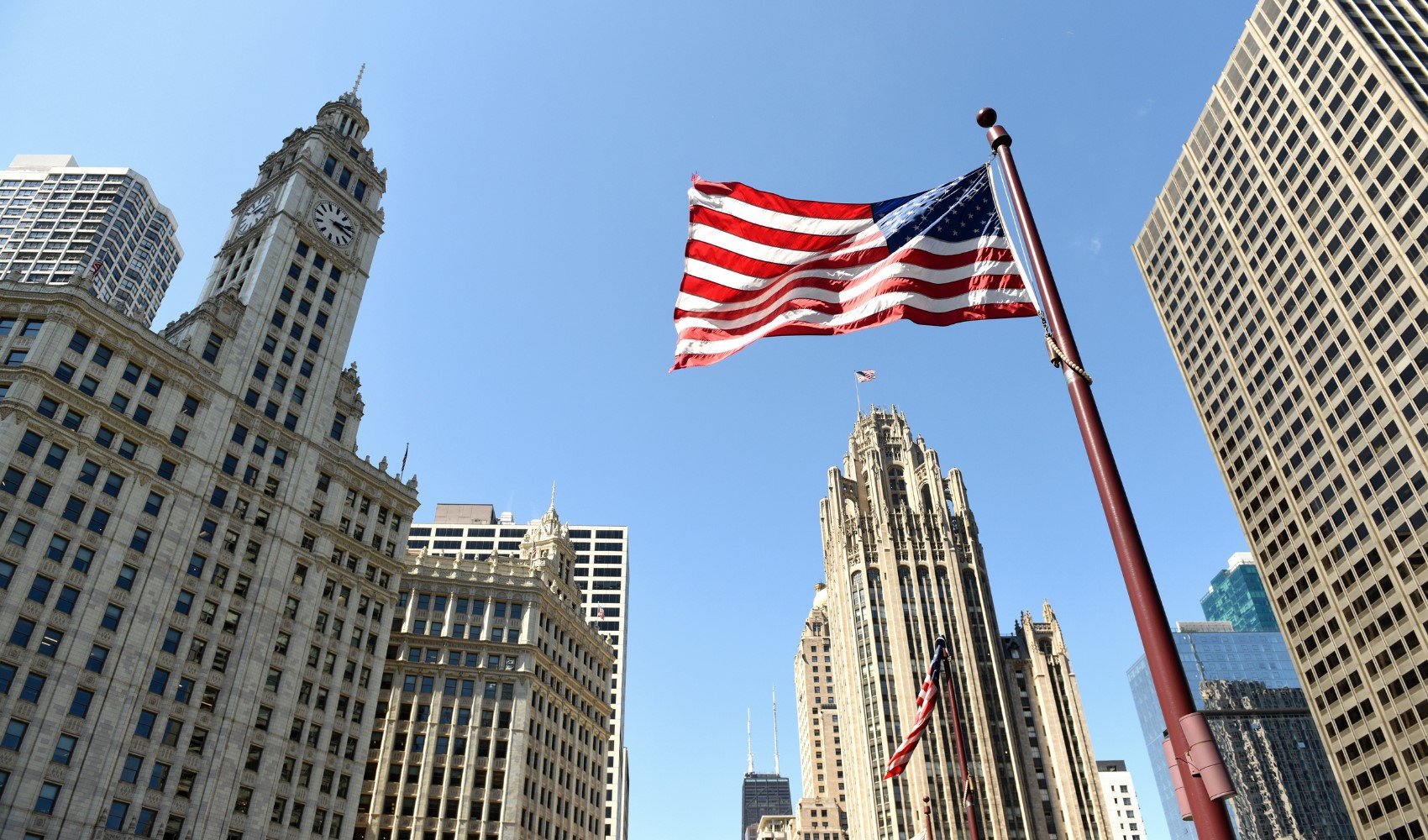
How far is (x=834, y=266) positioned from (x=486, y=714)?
9169 centimetres

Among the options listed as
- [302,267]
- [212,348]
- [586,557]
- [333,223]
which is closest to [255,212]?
[333,223]

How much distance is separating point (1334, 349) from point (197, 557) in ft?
398

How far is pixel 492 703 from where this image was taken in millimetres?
100812

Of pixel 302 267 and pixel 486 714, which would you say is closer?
pixel 302 267

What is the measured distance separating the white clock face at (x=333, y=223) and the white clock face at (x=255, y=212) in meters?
4.87

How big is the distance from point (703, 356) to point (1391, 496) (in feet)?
346

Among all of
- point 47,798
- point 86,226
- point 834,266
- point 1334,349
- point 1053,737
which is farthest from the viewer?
point 86,226

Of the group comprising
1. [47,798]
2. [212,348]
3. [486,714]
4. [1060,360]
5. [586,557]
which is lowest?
[1060,360]

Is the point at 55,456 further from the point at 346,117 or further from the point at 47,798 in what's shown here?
the point at 346,117

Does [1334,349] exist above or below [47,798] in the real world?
above

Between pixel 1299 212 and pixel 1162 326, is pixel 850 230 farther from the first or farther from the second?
pixel 1162 326

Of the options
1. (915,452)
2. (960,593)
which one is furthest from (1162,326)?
(960,593)

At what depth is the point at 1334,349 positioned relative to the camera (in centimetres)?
10750

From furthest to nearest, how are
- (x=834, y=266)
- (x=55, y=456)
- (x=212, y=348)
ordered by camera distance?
(x=212, y=348) < (x=55, y=456) < (x=834, y=266)
